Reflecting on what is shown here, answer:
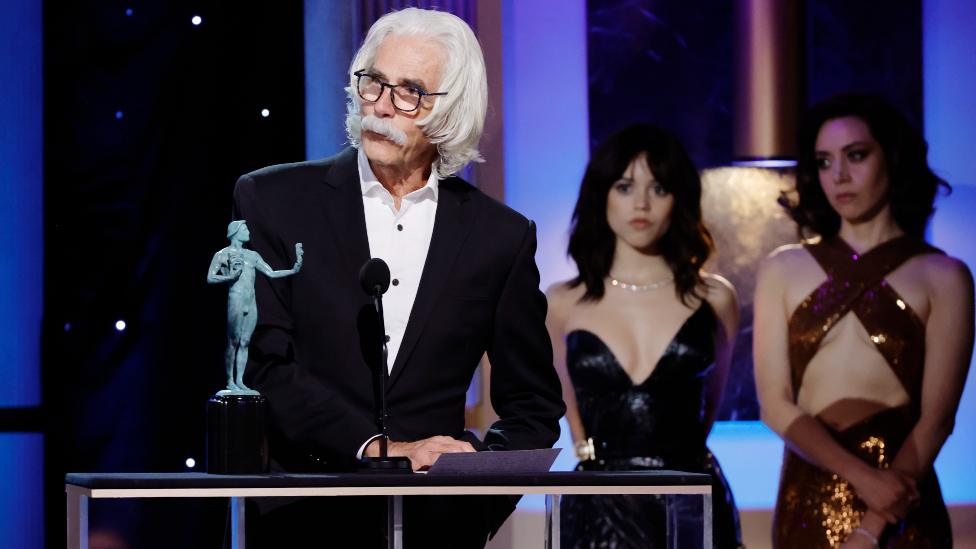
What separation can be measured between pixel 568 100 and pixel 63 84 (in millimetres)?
2030

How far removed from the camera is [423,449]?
2.41m

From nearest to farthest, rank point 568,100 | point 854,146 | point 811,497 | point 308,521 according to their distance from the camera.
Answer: point 308,521 → point 811,497 → point 854,146 → point 568,100

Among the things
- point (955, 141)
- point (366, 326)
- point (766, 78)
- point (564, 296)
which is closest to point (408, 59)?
point (366, 326)

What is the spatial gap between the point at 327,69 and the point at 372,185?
216 cm

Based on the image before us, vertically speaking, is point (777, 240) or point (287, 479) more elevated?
point (777, 240)

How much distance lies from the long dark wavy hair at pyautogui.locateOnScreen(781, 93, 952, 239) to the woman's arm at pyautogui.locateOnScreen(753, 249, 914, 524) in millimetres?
173

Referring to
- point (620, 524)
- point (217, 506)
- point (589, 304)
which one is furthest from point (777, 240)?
point (217, 506)

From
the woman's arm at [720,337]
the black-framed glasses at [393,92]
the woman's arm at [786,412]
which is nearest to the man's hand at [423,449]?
the black-framed glasses at [393,92]

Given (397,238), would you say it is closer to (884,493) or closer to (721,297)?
(721,297)

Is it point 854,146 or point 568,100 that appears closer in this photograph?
point 854,146

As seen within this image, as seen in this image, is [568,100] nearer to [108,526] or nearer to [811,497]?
[811,497]

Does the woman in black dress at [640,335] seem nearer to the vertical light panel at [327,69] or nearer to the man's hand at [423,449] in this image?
the vertical light panel at [327,69]

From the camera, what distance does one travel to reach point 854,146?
5.14 m

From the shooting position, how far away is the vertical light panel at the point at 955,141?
5758 millimetres
